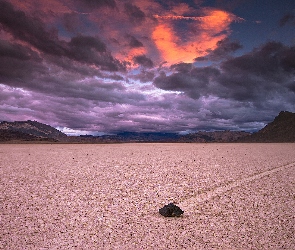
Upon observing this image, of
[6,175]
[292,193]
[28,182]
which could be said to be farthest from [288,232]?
[6,175]

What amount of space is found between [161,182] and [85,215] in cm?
677

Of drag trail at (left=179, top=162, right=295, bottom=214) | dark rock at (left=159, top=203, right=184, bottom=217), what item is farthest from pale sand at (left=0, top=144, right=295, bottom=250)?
dark rock at (left=159, top=203, right=184, bottom=217)

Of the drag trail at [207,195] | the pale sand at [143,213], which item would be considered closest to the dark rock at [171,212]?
the pale sand at [143,213]

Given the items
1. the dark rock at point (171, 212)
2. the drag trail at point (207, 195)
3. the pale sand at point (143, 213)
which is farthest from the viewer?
the drag trail at point (207, 195)

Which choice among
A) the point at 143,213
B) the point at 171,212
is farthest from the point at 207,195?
the point at 143,213

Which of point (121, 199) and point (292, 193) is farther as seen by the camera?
point (292, 193)

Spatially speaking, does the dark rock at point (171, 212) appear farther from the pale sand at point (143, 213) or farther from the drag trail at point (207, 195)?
the drag trail at point (207, 195)

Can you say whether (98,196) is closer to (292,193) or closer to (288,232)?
(288,232)

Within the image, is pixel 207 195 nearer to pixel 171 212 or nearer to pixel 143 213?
pixel 171 212

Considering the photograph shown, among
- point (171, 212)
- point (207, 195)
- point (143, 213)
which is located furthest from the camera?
point (207, 195)

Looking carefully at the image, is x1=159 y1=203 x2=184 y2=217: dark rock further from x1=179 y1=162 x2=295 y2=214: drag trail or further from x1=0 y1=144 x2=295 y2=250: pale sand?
x1=179 y1=162 x2=295 y2=214: drag trail

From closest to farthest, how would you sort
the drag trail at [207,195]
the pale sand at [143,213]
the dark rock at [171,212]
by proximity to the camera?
the pale sand at [143,213], the dark rock at [171,212], the drag trail at [207,195]

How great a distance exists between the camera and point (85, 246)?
694 centimetres

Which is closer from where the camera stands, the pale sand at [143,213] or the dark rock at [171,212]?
the pale sand at [143,213]
